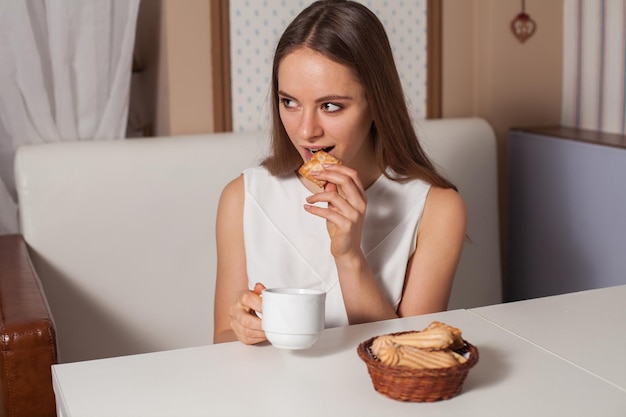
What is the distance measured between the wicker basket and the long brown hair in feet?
2.39

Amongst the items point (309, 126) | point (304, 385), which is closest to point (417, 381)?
point (304, 385)

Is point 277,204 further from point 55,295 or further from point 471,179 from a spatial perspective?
point 471,179

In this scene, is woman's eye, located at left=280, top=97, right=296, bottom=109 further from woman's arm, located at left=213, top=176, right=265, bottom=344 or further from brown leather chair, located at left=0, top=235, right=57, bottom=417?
brown leather chair, located at left=0, top=235, right=57, bottom=417

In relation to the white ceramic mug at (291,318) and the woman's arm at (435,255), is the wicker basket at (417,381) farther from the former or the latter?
the woman's arm at (435,255)

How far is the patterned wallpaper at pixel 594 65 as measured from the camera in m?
2.53

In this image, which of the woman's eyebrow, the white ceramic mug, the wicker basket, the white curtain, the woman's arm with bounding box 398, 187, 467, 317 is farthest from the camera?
the white curtain

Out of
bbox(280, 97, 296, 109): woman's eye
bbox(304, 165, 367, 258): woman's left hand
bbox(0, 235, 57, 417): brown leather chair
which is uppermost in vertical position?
bbox(280, 97, 296, 109): woman's eye

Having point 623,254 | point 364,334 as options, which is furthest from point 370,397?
point 623,254

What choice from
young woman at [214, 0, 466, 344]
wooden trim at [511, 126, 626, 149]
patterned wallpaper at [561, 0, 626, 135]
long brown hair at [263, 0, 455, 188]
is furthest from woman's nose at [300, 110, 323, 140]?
patterned wallpaper at [561, 0, 626, 135]

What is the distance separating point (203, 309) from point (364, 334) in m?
1.06

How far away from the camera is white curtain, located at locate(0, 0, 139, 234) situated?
7.24 ft

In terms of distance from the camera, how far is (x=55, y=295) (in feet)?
7.04

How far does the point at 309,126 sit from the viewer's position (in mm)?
1542

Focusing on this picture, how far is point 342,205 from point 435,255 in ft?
1.15
